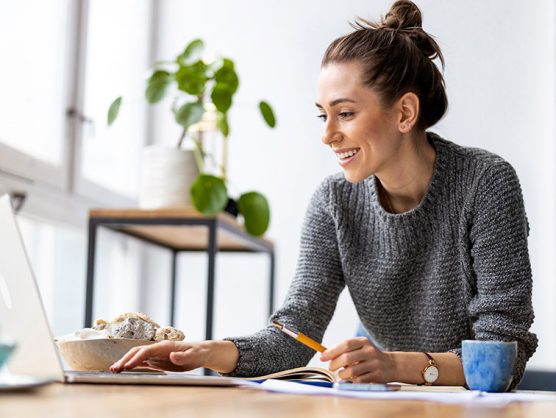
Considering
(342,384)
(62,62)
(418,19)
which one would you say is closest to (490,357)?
(342,384)

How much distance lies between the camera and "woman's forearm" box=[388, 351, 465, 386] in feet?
4.15

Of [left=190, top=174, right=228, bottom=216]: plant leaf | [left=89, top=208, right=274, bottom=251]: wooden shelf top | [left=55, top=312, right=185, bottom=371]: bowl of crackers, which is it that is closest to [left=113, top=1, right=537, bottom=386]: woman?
[left=55, top=312, right=185, bottom=371]: bowl of crackers

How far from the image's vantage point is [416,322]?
1.68 m

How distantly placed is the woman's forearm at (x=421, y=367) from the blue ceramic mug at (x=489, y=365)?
0.48 feet

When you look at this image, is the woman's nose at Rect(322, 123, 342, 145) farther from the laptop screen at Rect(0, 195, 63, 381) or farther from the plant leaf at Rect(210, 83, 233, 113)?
the plant leaf at Rect(210, 83, 233, 113)

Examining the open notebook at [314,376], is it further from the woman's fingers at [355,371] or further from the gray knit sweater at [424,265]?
the gray knit sweater at [424,265]

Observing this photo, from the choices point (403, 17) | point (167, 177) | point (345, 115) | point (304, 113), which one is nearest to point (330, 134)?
point (345, 115)

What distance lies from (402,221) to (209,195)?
2.67 ft

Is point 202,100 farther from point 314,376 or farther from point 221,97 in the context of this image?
point 314,376

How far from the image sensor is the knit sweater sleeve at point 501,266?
1.41 metres

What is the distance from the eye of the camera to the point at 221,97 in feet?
8.29

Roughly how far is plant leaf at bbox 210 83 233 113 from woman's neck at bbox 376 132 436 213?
0.91 metres

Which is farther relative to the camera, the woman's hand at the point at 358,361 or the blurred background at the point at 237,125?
the blurred background at the point at 237,125

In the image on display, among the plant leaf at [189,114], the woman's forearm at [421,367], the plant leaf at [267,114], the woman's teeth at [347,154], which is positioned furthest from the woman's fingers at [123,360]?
the plant leaf at [267,114]
